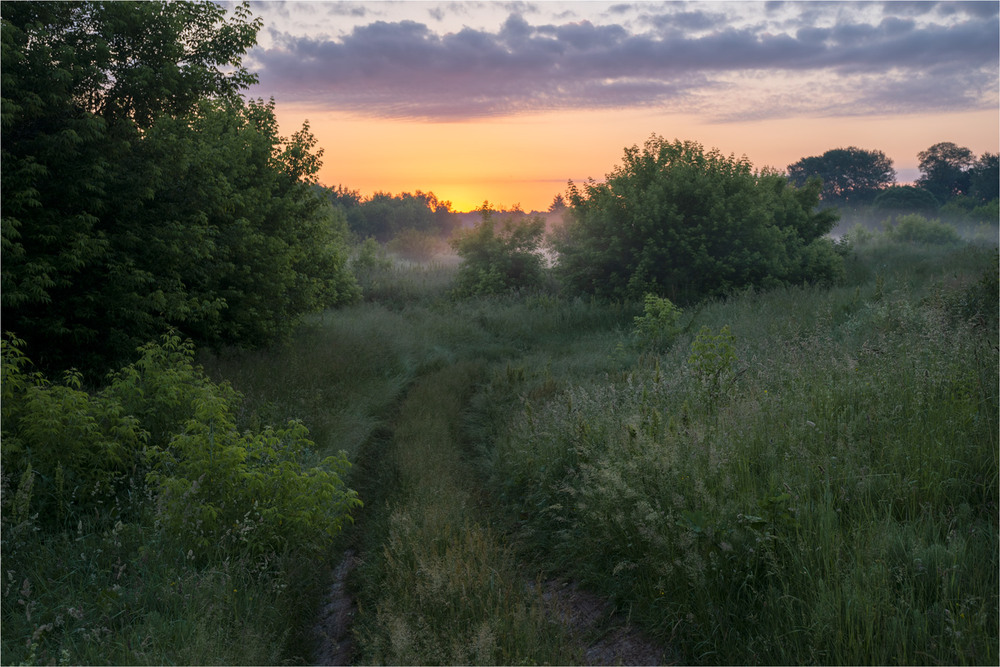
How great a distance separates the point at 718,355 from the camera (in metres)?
7.78

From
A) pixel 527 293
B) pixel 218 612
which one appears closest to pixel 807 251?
pixel 527 293

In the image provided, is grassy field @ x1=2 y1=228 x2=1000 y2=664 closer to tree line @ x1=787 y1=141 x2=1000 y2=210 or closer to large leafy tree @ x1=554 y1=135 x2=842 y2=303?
large leafy tree @ x1=554 y1=135 x2=842 y2=303

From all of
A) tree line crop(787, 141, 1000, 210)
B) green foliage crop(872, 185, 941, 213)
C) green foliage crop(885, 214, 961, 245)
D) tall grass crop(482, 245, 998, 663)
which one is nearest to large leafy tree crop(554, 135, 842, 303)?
tall grass crop(482, 245, 998, 663)

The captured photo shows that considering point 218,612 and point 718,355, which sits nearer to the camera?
point 218,612

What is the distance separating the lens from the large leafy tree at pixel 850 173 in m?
79.2

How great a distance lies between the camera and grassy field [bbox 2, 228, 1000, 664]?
3480 mm

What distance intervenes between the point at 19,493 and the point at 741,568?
5.56m

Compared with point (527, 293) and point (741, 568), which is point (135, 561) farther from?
point (527, 293)

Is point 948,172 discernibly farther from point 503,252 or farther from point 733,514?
point 733,514

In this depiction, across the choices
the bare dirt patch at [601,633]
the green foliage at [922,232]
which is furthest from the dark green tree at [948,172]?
the bare dirt patch at [601,633]

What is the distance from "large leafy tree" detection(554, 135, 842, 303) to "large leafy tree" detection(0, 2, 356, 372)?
580 inches

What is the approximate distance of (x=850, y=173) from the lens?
81188mm

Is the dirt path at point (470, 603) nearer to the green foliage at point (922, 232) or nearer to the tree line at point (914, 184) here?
the green foliage at point (922, 232)

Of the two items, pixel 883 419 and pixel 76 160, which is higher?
pixel 76 160
